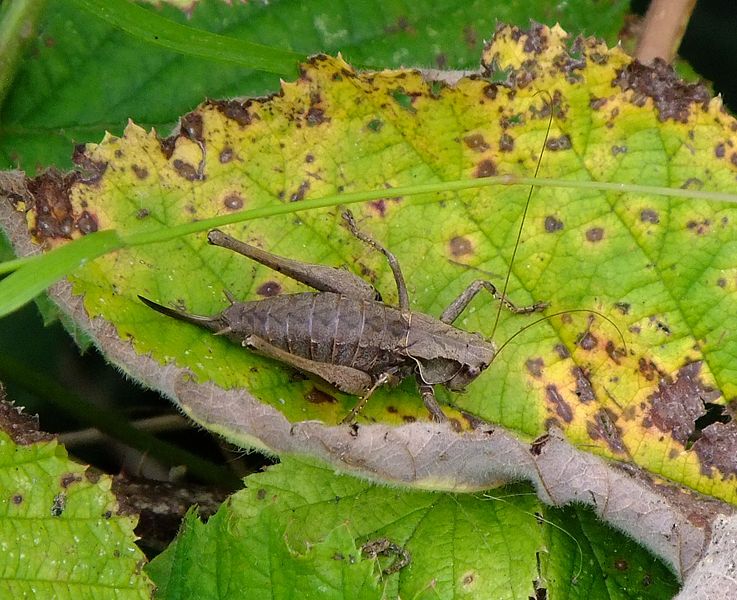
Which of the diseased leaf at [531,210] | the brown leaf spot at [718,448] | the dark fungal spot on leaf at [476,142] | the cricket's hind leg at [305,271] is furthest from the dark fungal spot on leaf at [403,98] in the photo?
Result: the brown leaf spot at [718,448]

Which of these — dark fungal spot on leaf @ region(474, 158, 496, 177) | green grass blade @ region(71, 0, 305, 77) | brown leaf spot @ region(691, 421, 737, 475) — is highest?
green grass blade @ region(71, 0, 305, 77)

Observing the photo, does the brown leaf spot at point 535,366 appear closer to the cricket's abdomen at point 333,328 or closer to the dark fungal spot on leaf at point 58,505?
the cricket's abdomen at point 333,328

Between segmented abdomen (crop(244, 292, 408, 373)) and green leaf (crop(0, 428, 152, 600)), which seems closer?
green leaf (crop(0, 428, 152, 600))

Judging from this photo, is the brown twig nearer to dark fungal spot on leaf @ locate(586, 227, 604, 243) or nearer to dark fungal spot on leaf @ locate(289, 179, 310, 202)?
dark fungal spot on leaf @ locate(586, 227, 604, 243)

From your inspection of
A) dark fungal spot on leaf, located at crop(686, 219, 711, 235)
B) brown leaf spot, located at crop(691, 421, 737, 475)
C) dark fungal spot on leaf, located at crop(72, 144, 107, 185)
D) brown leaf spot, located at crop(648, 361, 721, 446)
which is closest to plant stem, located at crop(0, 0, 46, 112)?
dark fungal spot on leaf, located at crop(72, 144, 107, 185)

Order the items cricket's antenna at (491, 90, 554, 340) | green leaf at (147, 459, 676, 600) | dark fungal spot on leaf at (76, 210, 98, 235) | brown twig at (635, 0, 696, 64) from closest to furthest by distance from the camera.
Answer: green leaf at (147, 459, 676, 600) < dark fungal spot on leaf at (76, 210, 98, 235) < cricket's antenna at (491, 90, 554, 340) < brown twig at (635, 0, 696, 64)

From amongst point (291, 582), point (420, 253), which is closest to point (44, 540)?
point (291, 582)

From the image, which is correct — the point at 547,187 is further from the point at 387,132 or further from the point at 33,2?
the point at 33,2
